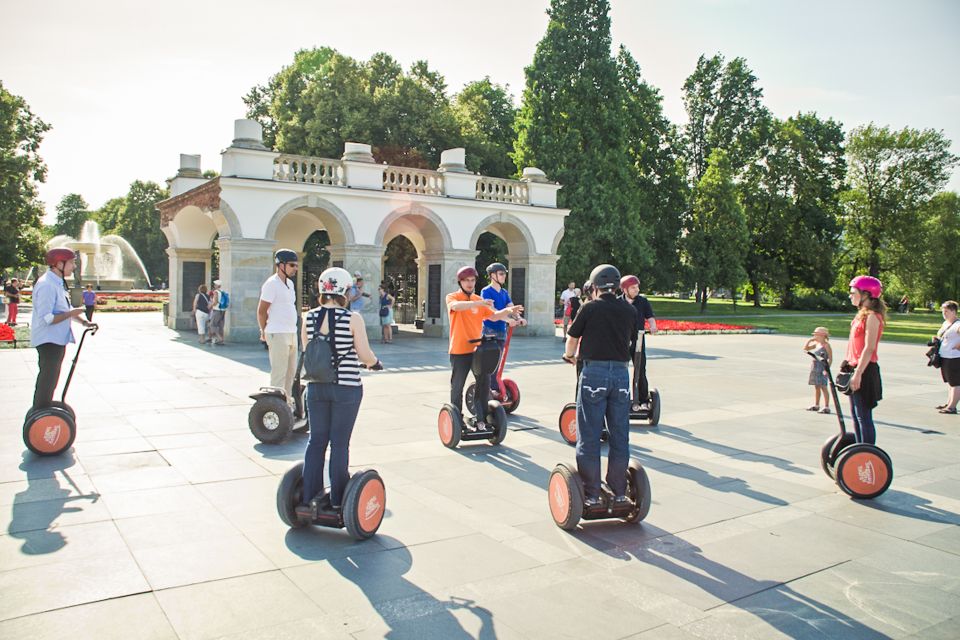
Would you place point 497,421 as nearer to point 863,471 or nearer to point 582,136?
point 863,471

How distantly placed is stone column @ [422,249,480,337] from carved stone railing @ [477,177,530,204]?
2266 millimetres

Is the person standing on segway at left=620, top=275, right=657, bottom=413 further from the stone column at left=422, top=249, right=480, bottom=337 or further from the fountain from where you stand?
the fountain

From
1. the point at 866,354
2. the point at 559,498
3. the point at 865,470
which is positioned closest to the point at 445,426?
the point at 559,498

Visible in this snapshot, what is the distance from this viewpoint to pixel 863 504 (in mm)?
6375

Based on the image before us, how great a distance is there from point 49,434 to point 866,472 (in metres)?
7.81

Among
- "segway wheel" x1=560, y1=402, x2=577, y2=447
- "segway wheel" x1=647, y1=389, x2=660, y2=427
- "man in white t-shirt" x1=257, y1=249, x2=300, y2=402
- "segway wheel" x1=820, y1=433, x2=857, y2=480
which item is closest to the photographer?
"segway wheel" x1=820, y1=433, x2=857, y2=480

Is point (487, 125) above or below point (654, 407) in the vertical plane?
above

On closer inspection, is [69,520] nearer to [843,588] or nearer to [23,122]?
[843,588]

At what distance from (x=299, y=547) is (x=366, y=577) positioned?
0.72m

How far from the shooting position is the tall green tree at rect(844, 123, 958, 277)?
55812 mm

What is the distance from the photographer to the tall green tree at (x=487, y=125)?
36.8 metres

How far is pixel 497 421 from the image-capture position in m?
8.24

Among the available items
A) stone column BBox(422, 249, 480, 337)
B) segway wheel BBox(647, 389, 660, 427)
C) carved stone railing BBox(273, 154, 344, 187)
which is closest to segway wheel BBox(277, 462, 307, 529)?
segway wheel BBox(647, 389, 660, 427)

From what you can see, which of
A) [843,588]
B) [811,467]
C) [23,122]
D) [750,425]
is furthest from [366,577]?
[23,122]
